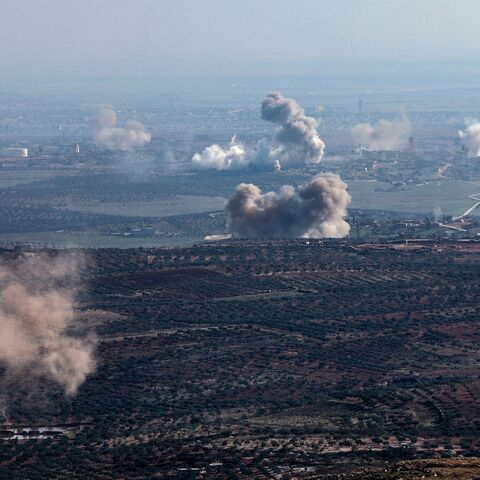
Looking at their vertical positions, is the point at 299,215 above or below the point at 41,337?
below

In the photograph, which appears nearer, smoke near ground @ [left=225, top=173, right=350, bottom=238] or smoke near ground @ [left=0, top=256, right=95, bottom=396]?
smoke near ground @ [left=0, top=256, right=95, bottom=396]

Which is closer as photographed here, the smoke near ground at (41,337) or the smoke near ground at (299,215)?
the smoke near ground at (41,337)

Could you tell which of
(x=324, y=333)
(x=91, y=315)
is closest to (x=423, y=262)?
(x=324, y=333)

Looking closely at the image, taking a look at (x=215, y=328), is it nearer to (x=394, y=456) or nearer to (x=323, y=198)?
(x=394, y=456)

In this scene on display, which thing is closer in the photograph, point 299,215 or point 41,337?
point 41,337
